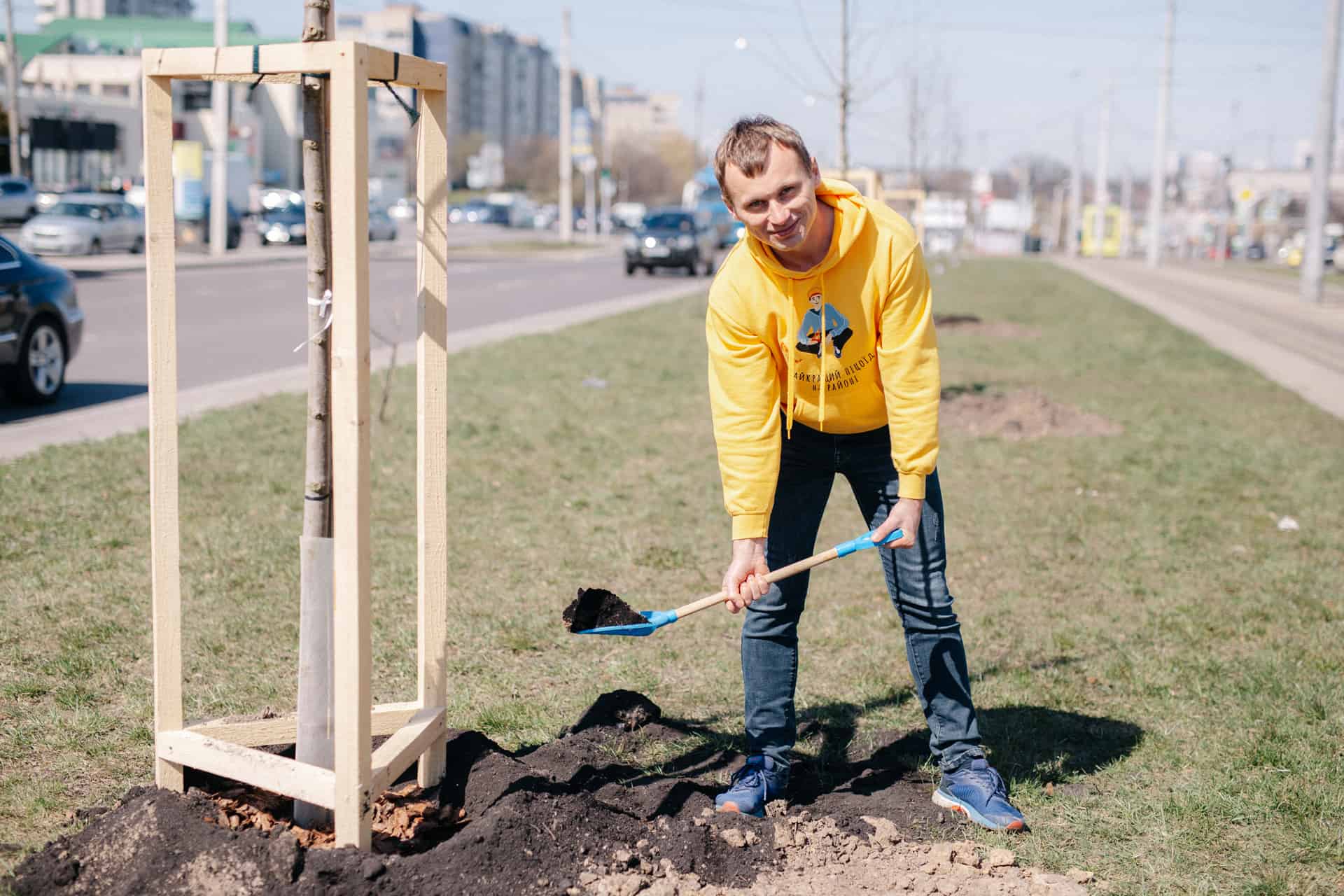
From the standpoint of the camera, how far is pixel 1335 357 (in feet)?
54.7

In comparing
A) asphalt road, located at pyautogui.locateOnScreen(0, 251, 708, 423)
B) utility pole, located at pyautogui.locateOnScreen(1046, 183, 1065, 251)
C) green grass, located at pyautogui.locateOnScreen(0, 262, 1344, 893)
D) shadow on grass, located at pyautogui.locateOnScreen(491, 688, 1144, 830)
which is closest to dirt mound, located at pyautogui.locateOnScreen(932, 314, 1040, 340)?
asphalt road, located at pyautogui.locateOnScreen(0, 251, 708, 423)

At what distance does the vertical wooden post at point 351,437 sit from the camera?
246 centimetres

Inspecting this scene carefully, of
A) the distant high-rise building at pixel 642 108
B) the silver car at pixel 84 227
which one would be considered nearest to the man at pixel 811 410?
the silver car at pixel 84 227

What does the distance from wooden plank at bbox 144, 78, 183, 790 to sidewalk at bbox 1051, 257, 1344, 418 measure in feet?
35.5

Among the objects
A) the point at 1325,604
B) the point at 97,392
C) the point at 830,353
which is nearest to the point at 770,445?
the point at 830,353

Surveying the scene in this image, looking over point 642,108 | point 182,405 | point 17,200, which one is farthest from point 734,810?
point 642,108

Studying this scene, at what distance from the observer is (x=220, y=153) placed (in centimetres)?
2958

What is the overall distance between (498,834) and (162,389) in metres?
1.22

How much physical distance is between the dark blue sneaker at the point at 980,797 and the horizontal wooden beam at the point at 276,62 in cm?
218

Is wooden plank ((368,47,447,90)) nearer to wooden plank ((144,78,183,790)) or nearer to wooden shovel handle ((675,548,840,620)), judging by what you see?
wooden plank ((144,78,183,790))

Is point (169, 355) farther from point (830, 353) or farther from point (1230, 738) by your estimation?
point (1230, 738)

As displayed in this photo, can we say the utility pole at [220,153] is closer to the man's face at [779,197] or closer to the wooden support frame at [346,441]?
the wooden support frame at [346,441]

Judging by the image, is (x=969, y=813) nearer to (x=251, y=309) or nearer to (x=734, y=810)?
(x=734, y=810)

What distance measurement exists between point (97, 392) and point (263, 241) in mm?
29986
